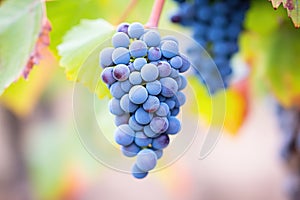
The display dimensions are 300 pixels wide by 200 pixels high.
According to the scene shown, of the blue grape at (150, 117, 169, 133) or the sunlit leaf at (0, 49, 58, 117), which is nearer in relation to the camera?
the blue grape at (150, 117, 169, 133)

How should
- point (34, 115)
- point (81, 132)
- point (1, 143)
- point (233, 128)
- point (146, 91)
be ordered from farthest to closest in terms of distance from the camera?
point (1, 143)
point (34, 115)
point (233, 128)
point (81, 132)
point (146, 91)

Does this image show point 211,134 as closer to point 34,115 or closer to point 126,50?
point 126,50

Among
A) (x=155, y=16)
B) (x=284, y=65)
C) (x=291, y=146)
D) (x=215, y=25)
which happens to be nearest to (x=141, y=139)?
(x=155, y=16)

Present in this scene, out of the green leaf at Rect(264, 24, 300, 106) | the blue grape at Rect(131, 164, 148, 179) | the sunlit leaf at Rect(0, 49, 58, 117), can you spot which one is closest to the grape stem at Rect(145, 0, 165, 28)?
the blue grape at Rect(131, 164, 148, 179)

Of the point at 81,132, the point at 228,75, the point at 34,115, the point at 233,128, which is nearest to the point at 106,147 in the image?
the point at 81,132

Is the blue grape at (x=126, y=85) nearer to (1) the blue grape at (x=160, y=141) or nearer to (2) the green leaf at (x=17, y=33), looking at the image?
(1) the blue grape at (x=160, y=141)

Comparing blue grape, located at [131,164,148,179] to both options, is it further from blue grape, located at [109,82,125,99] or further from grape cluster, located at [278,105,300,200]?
grape cluster, located at [278,105,300,200]

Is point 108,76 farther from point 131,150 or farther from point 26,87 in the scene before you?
point 26,87

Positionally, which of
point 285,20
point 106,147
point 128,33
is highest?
point 285,20
